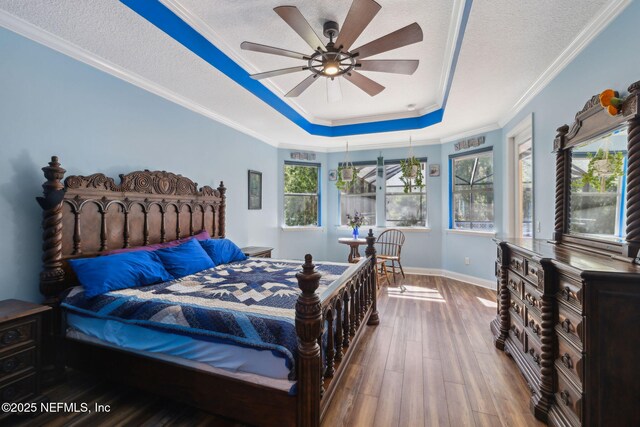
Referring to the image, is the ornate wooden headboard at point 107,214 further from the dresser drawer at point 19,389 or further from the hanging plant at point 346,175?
the hanging plant at point 346,175

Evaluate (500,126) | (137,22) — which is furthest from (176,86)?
(500,126)

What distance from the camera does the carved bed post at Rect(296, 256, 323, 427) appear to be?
1355 millimetres

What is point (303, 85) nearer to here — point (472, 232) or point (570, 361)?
point (570, 361)

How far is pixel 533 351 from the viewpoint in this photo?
73.0 inches

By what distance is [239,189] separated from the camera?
14.2ft

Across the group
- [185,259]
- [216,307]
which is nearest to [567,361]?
[216,307]

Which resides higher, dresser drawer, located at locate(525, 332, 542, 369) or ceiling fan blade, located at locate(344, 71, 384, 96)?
ceiling fan blade, located at locate(344, 71, 384, 96)

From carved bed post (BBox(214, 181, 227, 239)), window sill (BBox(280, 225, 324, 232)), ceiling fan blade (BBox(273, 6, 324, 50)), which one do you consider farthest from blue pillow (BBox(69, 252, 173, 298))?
window sill (BBox(280, 225, 324, 232))

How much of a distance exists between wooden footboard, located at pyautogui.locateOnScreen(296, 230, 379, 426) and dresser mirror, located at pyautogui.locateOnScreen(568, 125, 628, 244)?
168cm

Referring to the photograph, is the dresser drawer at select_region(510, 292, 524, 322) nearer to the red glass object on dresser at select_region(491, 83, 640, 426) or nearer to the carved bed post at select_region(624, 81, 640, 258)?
the red glass object on dresser at select_region(491, 83, 640, 426)

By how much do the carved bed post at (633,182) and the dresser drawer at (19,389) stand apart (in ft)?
11.5

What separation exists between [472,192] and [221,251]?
4101 millimetres

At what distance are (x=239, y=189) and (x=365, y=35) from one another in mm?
2784

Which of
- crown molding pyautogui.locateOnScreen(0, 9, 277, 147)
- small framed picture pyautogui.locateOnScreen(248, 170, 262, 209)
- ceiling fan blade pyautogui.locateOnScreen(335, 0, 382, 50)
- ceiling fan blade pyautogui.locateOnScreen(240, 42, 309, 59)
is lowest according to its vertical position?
small framed picture pyautogui.locateOnScreen(248, 170, 262, 209)
